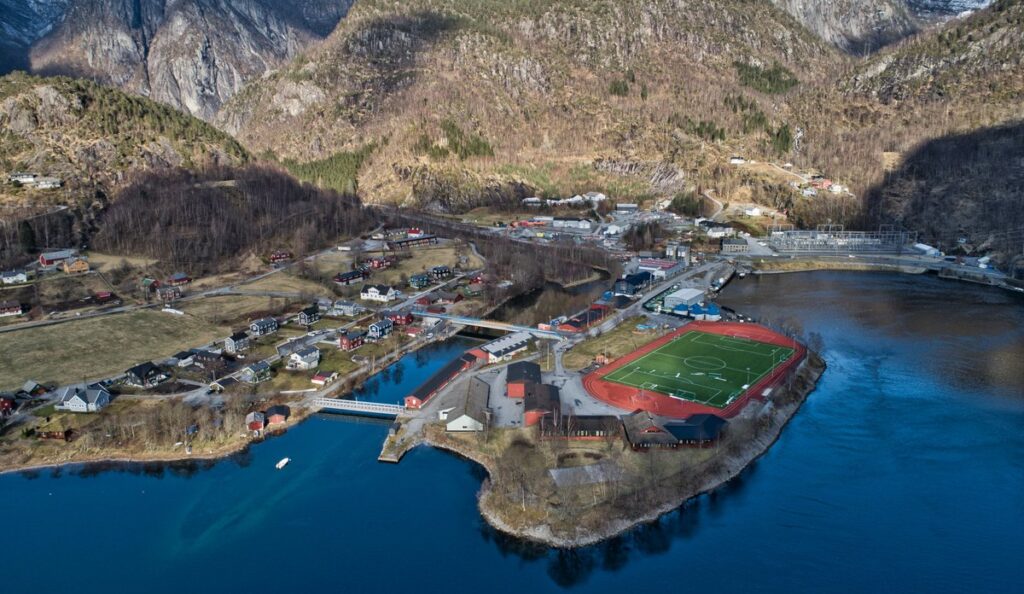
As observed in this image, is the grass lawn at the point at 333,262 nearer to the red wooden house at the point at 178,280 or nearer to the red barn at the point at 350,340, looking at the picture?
the red wooden house at the point at 178,280

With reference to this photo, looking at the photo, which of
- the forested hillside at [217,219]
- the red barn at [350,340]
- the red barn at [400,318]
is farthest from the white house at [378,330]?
the forested hillside at [217,219]

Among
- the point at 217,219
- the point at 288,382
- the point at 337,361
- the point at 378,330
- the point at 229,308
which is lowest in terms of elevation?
the point at 288,382

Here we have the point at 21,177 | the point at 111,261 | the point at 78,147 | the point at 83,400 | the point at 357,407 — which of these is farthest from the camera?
the point at 78,147

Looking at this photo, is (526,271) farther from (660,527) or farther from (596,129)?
(596,129)

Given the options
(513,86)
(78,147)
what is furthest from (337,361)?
(513,86)

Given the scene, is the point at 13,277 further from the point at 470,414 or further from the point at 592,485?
the point at 592,485
